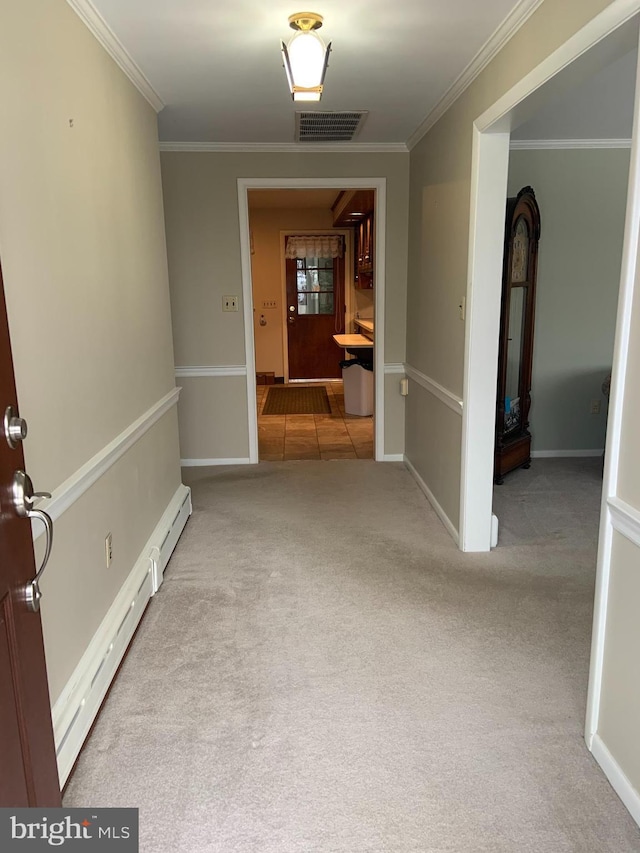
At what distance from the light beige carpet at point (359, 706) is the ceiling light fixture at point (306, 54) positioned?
2131 millimetres

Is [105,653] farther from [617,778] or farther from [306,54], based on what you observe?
[306,54]

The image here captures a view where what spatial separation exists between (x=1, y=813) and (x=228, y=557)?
2.04 meters

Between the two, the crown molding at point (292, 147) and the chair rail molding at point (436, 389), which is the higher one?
the crown molding at point (292, 147)

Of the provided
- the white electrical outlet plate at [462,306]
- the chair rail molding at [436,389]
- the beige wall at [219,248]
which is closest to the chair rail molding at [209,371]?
the beige wall at [219,248]

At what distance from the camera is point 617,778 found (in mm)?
1673

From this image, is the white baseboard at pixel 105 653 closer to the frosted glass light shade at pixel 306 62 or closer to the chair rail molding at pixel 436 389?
the chair rail molding at pixel 436 389

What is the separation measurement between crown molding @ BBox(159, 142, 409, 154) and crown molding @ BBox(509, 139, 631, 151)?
32.1 inches

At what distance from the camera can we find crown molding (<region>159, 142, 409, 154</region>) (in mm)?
4320

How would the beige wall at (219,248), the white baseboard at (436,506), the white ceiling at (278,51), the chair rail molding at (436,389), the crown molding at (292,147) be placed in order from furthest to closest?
the beige wall at (219,248)
the crown molding at (292,147)
the white baseboard at (436,506)
the chair rail molding at (436,389)
the white ceiling at (278,51)

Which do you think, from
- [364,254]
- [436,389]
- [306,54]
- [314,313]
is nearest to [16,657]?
[306,54]

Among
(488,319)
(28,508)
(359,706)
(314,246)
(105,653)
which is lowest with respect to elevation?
(359,706)

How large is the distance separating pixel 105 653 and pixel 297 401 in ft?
18.2

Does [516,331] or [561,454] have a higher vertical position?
[516,331]

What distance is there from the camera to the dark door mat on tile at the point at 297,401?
6.95 meters
